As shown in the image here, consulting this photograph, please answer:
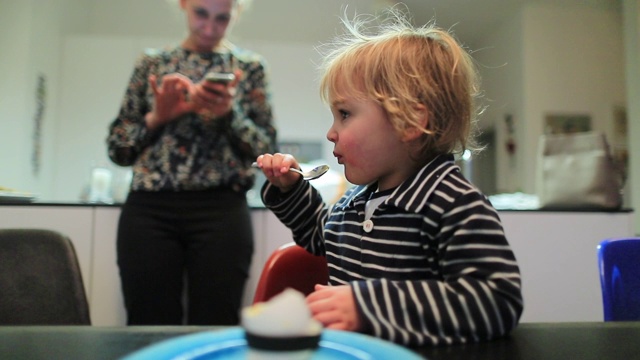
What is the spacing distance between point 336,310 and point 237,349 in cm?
17

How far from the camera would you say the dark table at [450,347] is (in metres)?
0.42

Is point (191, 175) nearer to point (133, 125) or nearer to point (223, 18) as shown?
point (133, 125)

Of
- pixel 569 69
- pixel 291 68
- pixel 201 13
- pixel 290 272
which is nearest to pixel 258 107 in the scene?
pixel 201 13

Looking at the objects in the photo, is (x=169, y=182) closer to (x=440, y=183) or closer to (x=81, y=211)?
(x=81, y=211)

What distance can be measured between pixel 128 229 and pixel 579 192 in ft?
4.56

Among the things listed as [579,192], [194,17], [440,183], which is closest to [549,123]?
[579,192]

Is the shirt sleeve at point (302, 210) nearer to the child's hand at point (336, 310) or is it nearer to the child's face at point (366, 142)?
the child's face at point (366, 142)

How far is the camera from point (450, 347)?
46 centimetres

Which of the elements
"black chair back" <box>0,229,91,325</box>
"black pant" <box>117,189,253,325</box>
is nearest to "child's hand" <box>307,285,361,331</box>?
"black chair back" <box>0,229,91,325</box>

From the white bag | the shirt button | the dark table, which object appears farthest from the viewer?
the white bag

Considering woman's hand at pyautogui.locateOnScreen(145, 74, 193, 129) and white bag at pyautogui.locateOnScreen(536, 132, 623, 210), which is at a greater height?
woman's hand at pyautogui.locateOnScreen(145, 74, 193, 129)

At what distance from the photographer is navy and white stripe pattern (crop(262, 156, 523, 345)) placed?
1.59ft

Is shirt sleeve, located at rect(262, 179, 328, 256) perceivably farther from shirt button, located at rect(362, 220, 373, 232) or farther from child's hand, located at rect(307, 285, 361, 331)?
child's hand, located at rect(307, 285, 361, 331)

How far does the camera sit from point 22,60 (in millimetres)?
2721
